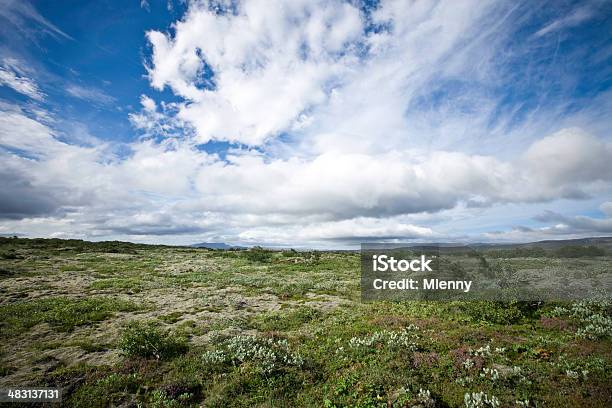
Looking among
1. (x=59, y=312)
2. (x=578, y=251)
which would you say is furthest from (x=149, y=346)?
(x=578, y=251)

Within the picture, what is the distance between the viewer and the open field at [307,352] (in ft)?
34.8

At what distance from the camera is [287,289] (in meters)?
31.6

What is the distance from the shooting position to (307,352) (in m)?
14.5

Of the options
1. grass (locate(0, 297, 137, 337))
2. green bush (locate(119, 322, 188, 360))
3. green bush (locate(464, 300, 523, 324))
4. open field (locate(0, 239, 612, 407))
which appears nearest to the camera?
open field (locate(0, 239, 612, 407))

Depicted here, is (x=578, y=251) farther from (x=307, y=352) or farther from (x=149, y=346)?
(x=149, y=346)

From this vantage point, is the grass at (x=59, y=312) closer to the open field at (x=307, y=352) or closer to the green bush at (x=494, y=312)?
the open field at (x=307, y=352)

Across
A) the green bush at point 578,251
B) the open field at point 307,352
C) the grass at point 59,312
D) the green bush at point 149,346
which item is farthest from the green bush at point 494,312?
the green bush at point 578,251

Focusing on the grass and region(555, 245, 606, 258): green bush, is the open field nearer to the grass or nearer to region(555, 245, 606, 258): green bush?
the grass

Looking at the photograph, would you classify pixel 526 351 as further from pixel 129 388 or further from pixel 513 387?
pixel 129 388

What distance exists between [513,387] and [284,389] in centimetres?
819

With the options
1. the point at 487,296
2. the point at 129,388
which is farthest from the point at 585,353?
the point at 129,388

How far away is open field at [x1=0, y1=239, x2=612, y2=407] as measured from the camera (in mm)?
10609

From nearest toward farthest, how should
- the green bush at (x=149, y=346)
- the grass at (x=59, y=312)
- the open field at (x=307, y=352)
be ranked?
the open field at (x=307, y=352) → the green bush at (x=149, y=346) → the grass at (x=59, y=312)

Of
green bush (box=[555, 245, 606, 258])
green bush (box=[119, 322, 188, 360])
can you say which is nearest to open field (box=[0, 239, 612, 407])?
green bush (box=[119, 322, 188, 360])
